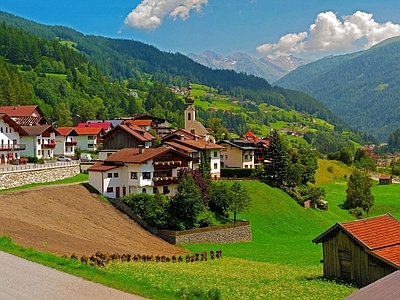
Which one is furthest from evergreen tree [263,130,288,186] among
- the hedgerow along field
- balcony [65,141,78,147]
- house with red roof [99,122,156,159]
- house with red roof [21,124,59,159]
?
balcony [65,141,78,147]

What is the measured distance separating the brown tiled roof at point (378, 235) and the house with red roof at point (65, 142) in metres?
61.5

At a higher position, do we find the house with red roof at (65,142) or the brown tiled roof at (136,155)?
the house with red roof at (65,142)

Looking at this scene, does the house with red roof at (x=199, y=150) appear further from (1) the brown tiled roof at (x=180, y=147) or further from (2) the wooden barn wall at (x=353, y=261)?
(2) the wooden barn wall at (x=353, y=261)

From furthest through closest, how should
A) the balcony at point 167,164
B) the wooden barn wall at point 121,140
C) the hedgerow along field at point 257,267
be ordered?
the wooden barn wall at point 121,140 → the balcony at point 167,164 → the hedgerow along field at point 257,267

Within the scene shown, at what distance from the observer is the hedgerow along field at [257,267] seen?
19.9m

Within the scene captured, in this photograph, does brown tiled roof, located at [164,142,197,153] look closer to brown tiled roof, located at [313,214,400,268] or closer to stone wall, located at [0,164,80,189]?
stone wall, located at [0,164,80,189]

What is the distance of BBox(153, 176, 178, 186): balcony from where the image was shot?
56156 millimetres

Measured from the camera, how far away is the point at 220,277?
92.0ft

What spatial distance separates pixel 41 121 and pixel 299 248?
65.6 metres

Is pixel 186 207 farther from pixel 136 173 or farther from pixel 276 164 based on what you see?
pixel 276 164

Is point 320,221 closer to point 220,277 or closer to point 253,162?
point 253,162

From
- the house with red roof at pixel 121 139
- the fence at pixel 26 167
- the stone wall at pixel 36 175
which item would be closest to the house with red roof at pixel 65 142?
the house with red roof at pixel 121 139

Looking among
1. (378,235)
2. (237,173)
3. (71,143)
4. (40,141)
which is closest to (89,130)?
(71,143)

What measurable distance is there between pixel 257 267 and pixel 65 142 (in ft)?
190
